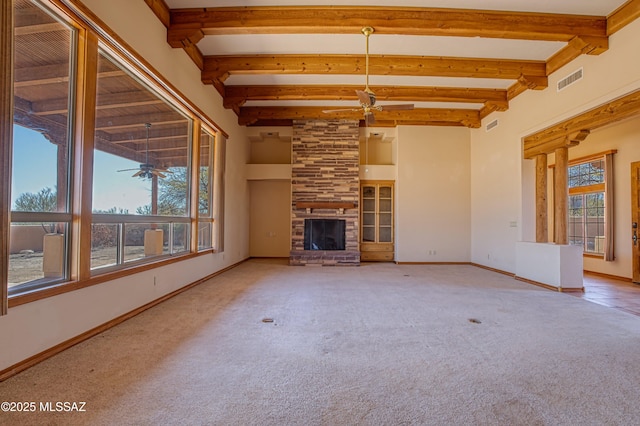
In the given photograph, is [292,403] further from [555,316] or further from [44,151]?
[555,316]

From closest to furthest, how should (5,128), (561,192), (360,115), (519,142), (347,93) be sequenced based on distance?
(5,128) < (561,192) < (519,142) < (347,93) < (360,115)

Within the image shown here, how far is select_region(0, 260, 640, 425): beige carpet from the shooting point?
168 centimetres

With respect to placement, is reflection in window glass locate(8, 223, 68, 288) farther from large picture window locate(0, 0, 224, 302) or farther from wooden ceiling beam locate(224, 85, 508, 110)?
wooden ceiling beam locate(224, 85, 508, 110)

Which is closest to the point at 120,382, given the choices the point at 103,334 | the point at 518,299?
the point at 103,334

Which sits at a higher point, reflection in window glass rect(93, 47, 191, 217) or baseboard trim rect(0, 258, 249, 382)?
reflection in window glass rect(93, 47, 191, 217)

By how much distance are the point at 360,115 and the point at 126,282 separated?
5958 millimetres

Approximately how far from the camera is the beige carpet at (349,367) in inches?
66.0

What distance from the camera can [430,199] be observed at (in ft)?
25.9

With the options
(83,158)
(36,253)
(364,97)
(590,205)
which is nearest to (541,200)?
(590,205)

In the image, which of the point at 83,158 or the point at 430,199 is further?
the point at 430,199

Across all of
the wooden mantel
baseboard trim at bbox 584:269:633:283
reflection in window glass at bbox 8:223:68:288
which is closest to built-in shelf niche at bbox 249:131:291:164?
the wooden mantel

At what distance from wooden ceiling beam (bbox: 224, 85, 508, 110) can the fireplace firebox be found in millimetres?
3016

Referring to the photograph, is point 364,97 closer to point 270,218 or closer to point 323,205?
point 323,205

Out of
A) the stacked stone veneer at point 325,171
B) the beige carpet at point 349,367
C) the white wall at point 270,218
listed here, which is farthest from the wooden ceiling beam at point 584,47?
the white wall at point 270,218
